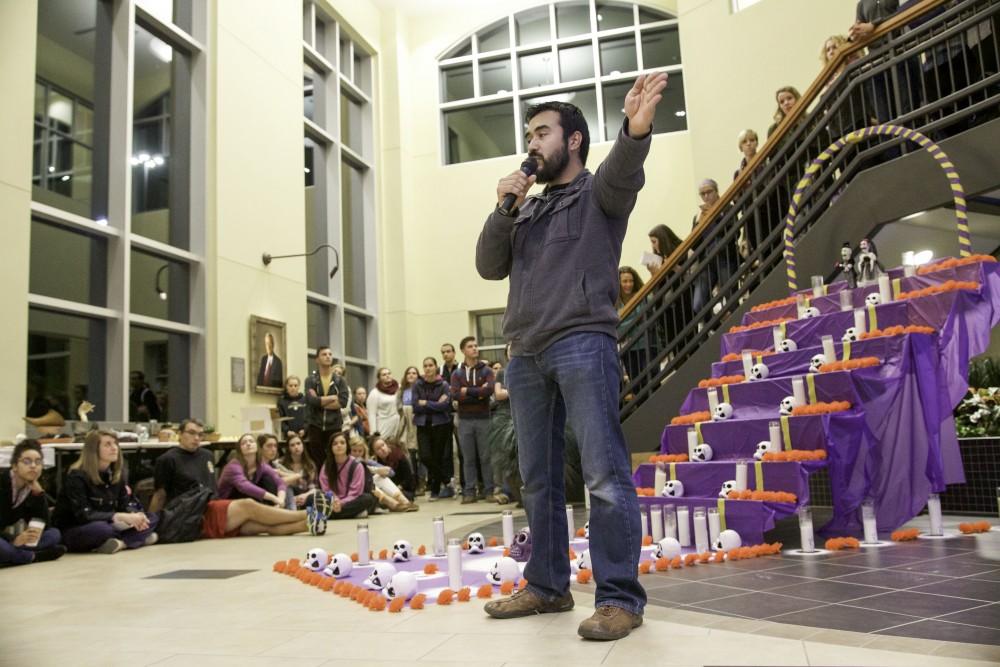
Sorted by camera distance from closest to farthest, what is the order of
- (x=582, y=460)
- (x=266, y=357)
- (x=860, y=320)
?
1. (x=582, y=460)
2. (x=860, y=320)
3. (x=266, y=357)

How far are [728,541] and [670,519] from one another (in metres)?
0.48

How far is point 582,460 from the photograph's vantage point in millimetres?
2572

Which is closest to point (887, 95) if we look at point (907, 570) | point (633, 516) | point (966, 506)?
point (966, 506)

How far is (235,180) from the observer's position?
9.94 meters

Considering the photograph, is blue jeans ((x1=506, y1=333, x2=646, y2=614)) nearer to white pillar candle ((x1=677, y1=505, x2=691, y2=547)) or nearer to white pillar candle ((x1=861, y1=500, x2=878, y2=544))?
white pillar candle ((x1=677, y1=505, x2=691, y2=547))

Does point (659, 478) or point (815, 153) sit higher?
point (815, 153)

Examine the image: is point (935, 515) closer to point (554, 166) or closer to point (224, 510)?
point (554, 166)

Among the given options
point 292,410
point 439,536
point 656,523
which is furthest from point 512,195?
point 292,410

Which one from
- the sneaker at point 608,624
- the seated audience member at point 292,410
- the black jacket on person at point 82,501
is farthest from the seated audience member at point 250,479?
the sneaker at point 608,624

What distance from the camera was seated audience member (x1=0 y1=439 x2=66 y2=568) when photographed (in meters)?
5.30

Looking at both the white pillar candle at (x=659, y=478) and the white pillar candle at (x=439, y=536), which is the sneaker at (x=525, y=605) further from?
the white pillar candle at (x=659, y=478)

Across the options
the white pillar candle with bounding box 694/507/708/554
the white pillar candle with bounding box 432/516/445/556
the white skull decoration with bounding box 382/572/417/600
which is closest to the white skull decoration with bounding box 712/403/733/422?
the white pillar candle with bounding box 694/507/708/554

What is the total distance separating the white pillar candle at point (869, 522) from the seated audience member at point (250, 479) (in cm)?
452

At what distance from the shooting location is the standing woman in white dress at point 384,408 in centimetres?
1047
